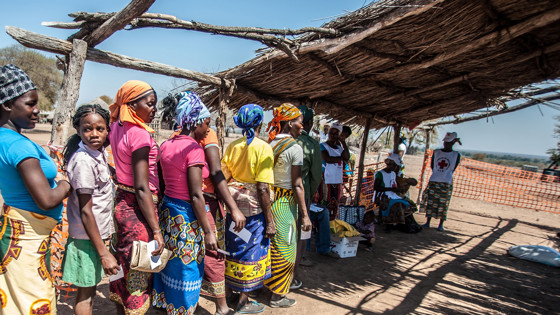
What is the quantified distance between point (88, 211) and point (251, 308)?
1.87 meters

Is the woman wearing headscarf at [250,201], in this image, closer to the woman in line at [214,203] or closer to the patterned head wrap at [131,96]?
the woman in line at [214,203]

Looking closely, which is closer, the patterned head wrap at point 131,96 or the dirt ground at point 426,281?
the patterned head wrap at point 131,96

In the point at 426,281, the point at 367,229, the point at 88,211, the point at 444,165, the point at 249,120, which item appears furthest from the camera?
the point at 444,165

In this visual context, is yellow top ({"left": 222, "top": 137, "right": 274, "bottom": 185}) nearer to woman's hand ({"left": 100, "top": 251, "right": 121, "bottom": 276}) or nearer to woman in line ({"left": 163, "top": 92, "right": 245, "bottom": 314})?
woman in line ({"left": 163, "top": 92, "right": 245, "bottom": 314})

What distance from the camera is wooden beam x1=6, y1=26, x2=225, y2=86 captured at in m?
2.79

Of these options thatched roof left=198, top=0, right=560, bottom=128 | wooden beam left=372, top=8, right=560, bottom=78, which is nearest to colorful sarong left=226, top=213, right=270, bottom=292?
thatched roof left=198, top=0, right=560, bottom=128

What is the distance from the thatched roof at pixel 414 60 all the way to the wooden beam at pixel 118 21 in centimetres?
173

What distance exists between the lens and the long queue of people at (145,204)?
5.80 feet

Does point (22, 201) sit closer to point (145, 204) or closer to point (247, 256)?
point (145, 204)

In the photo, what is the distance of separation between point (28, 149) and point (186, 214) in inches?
41.3

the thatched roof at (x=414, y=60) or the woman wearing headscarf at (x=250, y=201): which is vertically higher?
the thatched roof at (x=414, y=60)

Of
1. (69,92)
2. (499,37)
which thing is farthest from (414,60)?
(69,92)

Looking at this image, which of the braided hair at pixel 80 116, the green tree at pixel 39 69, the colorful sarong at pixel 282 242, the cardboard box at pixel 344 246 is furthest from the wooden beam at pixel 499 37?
the green tree at pixel 39 69

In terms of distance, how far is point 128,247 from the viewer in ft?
6.98
